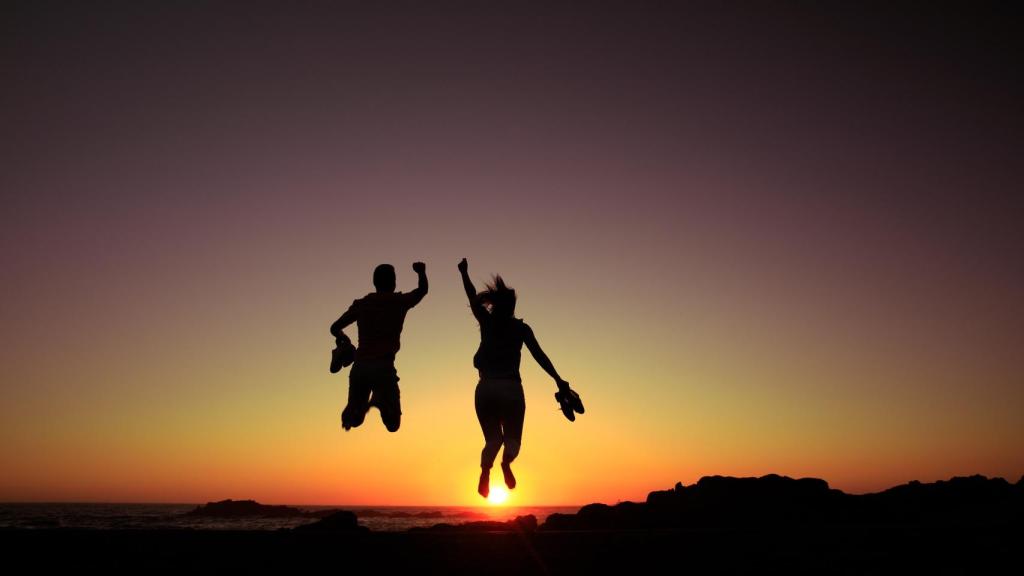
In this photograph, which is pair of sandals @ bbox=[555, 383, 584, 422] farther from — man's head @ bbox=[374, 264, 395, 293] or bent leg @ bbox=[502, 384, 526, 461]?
man's head @ bbox=[374, 264, 395, 293]

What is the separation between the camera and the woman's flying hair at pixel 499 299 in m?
7.46

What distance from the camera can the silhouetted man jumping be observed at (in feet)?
25.4

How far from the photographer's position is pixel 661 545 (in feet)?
14.0

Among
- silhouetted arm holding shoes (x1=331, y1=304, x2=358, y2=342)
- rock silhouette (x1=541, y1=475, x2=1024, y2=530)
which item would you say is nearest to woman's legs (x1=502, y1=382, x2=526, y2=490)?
silhouetted arm holding shoes (x1=331, y1=304, x2=358, y2=342)

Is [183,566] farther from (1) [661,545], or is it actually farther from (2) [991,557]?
(2) [991,557]

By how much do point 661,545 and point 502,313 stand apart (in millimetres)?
3529

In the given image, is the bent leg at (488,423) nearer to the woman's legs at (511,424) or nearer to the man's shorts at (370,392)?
the woman's legs at (511,424)

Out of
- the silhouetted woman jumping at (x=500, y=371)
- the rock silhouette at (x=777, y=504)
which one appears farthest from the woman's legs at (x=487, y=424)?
the rock silhouette at (x=777, y=504)

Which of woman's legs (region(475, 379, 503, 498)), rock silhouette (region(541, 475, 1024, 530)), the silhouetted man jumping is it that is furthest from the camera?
rock silhouette (region(541, 475, 1024, 530))

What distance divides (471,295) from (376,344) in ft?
3.78

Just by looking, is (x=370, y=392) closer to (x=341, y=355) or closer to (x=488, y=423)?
(x=341, y=355)

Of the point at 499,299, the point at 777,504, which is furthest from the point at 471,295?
the point at 777,504

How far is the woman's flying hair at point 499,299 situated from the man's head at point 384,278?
996mm

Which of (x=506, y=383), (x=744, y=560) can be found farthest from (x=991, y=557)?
(x=506, y=383)
